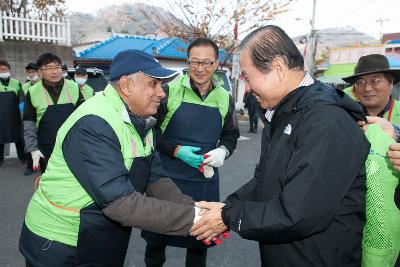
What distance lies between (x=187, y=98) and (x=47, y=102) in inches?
101

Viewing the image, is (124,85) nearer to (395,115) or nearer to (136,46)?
(395,115)

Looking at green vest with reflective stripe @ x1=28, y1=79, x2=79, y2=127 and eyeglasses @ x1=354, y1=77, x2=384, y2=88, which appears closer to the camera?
eyeglasses @ x1=354, y1=77, x2=384, y2=88

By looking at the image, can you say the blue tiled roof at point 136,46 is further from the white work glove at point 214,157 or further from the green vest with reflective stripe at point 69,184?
the green vest with reflective stripe at point 69,184

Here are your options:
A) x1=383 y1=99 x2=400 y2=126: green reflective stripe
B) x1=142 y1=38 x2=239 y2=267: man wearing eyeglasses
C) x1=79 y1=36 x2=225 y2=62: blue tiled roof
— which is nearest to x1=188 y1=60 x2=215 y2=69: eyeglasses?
x1=142 y1=38 x2=239 y2=267: man wearing eyeglasses

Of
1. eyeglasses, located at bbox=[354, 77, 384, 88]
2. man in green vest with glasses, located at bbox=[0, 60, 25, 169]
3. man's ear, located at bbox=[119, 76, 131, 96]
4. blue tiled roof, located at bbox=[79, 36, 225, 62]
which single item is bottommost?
man in green vest with glasses, located at bbox=[0, 60, 25, 169]

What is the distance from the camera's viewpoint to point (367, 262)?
1.59m

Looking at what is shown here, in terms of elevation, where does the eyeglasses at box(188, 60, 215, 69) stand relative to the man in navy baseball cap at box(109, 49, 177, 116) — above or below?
above

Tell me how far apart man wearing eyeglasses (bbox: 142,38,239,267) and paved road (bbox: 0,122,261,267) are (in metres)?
0.63

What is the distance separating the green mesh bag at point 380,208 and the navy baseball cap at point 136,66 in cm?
109

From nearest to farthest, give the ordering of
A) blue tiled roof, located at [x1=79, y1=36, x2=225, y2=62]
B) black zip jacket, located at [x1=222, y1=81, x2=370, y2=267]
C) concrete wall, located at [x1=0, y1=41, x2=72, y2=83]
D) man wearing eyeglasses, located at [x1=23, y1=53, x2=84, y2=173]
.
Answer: black zip jacket, located at [x1=222, y1=81, x2=370, y2=267], man wearing eyeglasses, located at [x1=23, y1=53, x2=84, y2=173], concrete wall, located at [x1=0, y1=41, x2=72, y2=83], blue tiled roof, located at [x1=79, y1=36, x2=225, y2=62]

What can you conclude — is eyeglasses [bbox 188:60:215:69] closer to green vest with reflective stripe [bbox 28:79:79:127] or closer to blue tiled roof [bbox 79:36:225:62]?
green vest with reflective stripe [bbox 28:79:79:127]

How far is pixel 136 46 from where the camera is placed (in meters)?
20.6

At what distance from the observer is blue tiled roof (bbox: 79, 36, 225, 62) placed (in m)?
18.4

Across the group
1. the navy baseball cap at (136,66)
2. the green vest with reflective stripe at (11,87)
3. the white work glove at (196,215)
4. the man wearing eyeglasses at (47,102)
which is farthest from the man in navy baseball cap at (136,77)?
the green vest with reflective stripe at (11,87)
